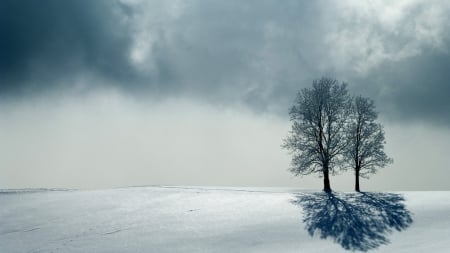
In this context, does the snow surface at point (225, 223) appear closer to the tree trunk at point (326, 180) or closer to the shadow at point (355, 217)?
the shadow at point (355, 217)

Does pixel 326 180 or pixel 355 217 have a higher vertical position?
pixel 326 180

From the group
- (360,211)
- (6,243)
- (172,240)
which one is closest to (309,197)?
(360,211)

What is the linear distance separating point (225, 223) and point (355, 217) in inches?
354

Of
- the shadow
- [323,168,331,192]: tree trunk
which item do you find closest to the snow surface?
the shadow

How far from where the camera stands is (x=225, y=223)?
2573 cm

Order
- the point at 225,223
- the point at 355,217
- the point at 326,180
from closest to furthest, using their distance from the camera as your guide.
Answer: the point at 355,217
the point at 225,223
the point at 326,180

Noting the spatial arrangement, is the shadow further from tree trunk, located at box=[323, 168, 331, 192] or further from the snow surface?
tree trunk, located at box=[323, 168, 331, 192]

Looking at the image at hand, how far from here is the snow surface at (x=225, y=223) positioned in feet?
72.3

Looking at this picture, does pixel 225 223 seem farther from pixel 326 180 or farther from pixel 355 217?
pixel 326 180

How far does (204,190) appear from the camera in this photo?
37219mm

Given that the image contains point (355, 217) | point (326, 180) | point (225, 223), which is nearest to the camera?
point (355, 217)

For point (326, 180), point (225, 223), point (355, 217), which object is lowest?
point (225, 223)

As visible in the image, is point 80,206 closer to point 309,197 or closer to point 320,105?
point 309,197

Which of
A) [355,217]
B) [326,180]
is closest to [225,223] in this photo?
[355,217]
